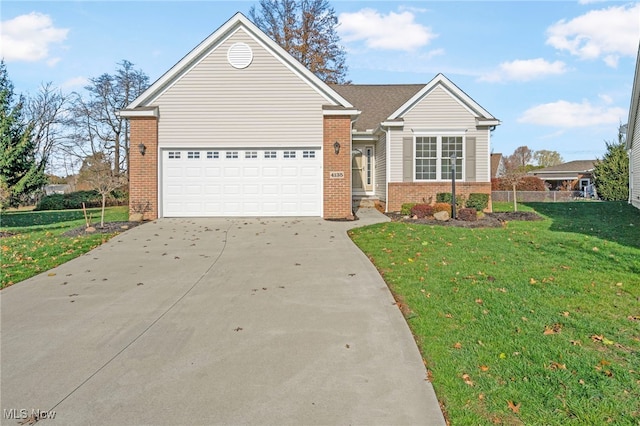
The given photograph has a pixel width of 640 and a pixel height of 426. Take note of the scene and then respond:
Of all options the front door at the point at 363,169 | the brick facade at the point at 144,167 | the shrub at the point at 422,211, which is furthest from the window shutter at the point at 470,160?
the brick facade at the point at 144,167

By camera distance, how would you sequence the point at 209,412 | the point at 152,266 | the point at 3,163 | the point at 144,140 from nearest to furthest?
the point at 209,412
the point at 152,266
the point at 144,140
the point at 3,163

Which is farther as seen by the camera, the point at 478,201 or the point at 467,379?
the point at 478,201

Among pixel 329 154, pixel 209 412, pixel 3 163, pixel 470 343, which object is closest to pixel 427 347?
pixel 470 343

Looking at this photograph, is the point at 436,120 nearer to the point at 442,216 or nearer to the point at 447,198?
the point at 447,198

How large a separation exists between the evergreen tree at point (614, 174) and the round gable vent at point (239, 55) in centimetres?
2614

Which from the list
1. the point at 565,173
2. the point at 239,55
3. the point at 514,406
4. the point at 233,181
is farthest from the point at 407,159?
the point at 565,173

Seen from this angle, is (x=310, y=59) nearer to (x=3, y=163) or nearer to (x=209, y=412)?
(x=3, y=163)

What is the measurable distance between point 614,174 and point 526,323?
3005cm

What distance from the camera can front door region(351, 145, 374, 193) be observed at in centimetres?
2067

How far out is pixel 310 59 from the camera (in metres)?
32.8

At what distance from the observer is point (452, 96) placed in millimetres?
17375

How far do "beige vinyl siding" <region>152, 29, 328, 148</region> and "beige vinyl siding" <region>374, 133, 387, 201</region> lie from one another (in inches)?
159

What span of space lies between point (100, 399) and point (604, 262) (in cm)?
804

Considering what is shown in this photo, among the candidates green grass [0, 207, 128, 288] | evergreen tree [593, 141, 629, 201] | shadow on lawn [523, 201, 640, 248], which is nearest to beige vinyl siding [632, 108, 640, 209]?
shadow on lawn [523, 201, 640, 248]
